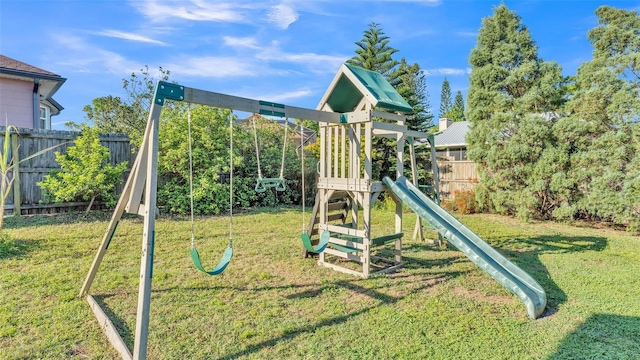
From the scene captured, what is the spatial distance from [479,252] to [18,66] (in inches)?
492

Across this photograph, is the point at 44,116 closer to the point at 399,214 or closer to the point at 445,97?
the point at 399,214

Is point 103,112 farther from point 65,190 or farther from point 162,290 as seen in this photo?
point 162,290

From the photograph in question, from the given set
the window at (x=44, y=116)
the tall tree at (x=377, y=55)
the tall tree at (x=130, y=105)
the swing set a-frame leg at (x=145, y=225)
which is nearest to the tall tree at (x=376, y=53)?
the tall tree at (x=377, y=55)

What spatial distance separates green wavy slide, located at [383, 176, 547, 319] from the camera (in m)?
3.43

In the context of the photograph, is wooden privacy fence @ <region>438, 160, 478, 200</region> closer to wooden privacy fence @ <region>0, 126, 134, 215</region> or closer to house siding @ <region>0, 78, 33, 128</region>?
wooden privacy fence @ <region>0, 126, 134, 215</region>

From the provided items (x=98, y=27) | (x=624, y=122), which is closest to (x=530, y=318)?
(x=624, y=122)

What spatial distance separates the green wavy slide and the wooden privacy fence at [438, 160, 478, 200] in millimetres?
7627

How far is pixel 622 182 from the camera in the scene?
766cm

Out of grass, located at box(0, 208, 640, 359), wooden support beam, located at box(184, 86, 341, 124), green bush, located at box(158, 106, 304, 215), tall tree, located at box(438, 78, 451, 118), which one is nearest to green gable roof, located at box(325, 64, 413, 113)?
wooden support beam, located at box(184, 86, 341, 124)

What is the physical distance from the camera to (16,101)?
9.47 metres

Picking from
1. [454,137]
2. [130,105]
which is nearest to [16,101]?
[130,105]

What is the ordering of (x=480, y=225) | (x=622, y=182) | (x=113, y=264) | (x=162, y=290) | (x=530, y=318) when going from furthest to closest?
(x=480, y=225) → (x=622, y=182) → (x=113, y=264) → (x=162, y=290) → (x=530, y=318)

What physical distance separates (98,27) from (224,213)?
5192 millimetres

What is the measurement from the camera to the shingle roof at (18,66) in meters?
9.14
